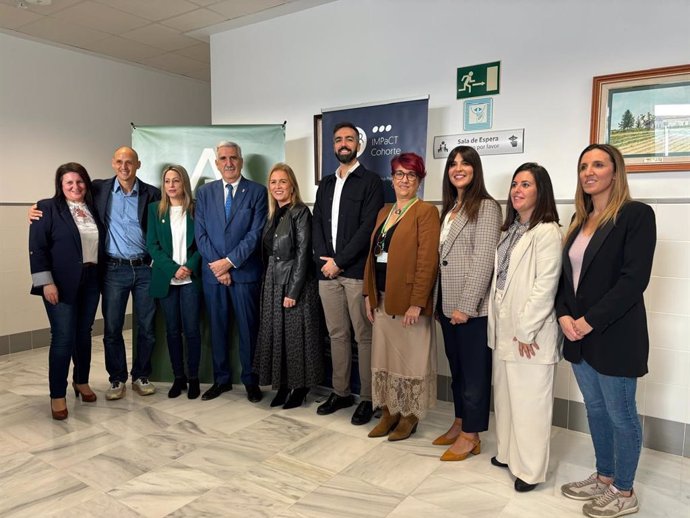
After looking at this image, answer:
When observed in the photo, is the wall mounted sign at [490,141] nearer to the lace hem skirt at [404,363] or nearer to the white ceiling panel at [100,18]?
the lace hem skirt at [404,363]

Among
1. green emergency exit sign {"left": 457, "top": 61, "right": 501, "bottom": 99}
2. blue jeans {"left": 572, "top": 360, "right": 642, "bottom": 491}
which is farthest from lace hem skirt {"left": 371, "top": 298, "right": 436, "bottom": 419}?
green emergency exit sign {"left": 457, "top": 61, "right": 501, "bottom": 99}

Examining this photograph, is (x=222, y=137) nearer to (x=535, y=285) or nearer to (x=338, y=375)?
(x=338, y=375)

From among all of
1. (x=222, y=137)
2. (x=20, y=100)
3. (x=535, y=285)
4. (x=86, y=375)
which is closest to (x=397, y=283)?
(x=535, y=285)

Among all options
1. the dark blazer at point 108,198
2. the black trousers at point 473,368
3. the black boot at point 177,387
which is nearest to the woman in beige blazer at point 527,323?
the black trousers at point 473,368

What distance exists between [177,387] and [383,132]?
224cm

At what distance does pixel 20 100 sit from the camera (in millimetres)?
4738

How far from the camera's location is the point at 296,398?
3402 mm

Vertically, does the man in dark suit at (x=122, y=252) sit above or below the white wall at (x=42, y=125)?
below

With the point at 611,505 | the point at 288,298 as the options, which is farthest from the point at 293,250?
the point at 611,505

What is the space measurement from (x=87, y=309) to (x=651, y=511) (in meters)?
3.23

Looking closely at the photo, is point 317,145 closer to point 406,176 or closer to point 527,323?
point 406,176

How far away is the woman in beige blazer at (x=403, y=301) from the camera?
266 cm

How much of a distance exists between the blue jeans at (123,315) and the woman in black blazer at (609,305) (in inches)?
103

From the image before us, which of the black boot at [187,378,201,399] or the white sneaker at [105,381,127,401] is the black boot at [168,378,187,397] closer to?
the black boot at [187,378,201,399]
